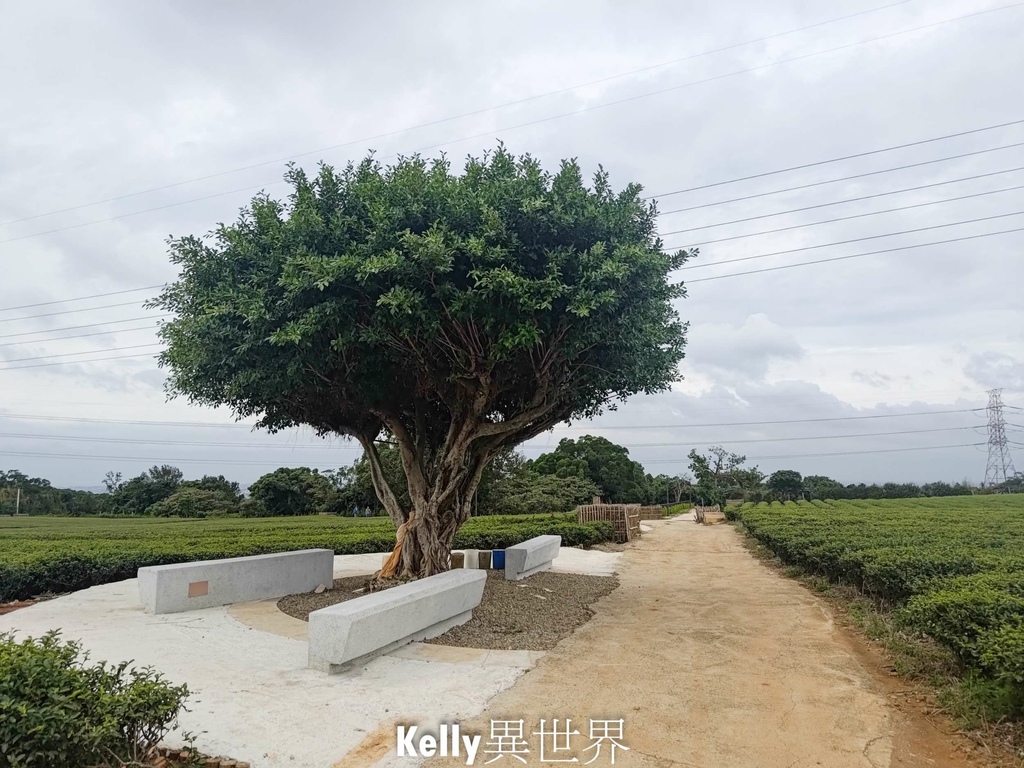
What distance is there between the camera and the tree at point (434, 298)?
725 cm

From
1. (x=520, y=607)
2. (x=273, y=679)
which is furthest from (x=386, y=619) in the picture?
(x=520, y=607)

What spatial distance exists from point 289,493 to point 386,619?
1273 inches

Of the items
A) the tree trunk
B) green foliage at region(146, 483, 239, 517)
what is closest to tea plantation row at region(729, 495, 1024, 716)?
the tree trunk

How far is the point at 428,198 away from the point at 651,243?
2.97 m

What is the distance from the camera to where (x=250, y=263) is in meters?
8.52

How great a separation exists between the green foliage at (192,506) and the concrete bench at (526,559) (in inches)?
1050

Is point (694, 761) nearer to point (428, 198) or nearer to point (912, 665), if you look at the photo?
point (912, 665)

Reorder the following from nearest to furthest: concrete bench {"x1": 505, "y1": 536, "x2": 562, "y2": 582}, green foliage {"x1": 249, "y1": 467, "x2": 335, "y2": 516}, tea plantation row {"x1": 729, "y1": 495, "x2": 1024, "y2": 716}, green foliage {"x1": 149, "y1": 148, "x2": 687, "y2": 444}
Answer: tea plantation row {"x1": 729, "y1": 495, "x2": 1024, "y2": 716} < green foliage {"x1": 149, "y1": 148, "x2": 687, "y2": 444} < concrete bench {"x1": 505, "y1": 536, "x2": 562, "y2": 582} < green foliage {"x1": 249, "y1": 467, "x2": 335, "y2": 516}

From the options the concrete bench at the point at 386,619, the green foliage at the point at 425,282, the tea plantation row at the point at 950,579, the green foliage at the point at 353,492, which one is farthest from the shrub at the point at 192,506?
the concrete bench at the point at 386,619

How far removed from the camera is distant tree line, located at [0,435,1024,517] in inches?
1259

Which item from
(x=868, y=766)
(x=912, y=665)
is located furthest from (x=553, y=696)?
(x=912, y=665)

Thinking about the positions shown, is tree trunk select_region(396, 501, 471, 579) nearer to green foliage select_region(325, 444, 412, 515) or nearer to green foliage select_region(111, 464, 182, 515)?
green foliage select_region(325, 444, 412, 515)

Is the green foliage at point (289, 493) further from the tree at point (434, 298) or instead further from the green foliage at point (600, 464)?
the tree at point (434, 298)

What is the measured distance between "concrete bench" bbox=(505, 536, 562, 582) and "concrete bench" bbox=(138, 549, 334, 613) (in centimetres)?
309
